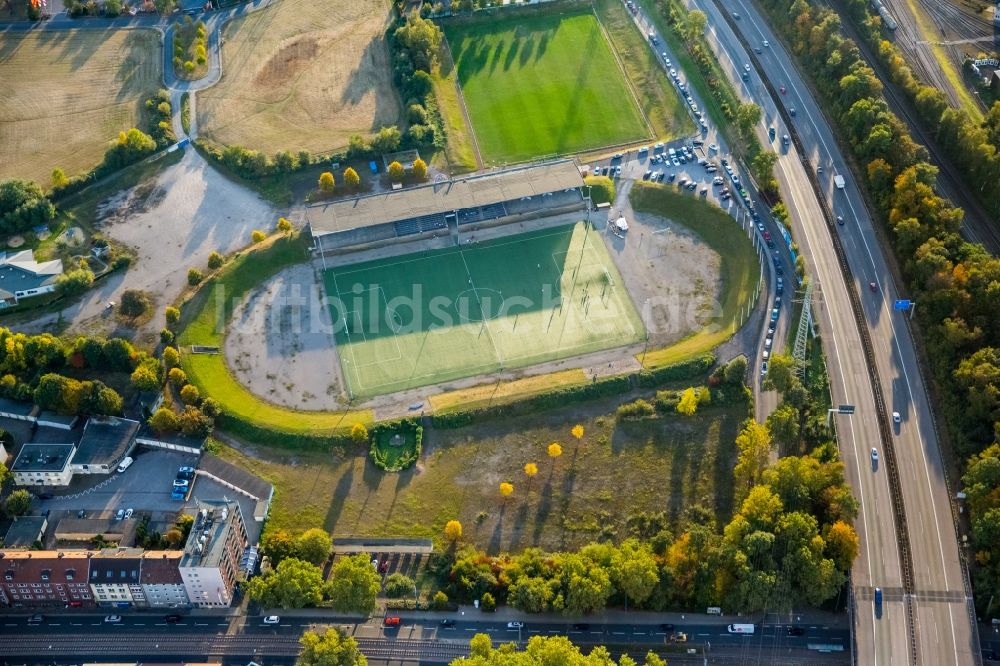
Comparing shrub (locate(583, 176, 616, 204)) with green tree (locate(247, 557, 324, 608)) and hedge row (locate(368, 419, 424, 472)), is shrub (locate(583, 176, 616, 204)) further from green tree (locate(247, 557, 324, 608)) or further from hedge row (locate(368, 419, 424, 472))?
green tree (locate(247, 557, 324, 608))

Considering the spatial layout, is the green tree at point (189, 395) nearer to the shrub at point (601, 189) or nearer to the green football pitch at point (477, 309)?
the green football pitch at point (477, 309)

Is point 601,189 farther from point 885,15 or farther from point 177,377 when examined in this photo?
point 885,15

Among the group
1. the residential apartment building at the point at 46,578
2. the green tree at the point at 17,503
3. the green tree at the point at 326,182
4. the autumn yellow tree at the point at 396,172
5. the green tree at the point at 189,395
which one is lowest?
the residential apartment building at the point at 46,578

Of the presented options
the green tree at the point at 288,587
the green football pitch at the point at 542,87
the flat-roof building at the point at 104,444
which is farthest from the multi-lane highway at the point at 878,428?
the flat-roof building at the point at 104,444

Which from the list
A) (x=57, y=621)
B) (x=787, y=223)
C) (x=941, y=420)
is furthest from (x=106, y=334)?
(x=941, y=420)

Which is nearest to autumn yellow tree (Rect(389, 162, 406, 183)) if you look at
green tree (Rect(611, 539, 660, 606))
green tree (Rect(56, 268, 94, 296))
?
green tree (Rect(56, 268, 94, 296))

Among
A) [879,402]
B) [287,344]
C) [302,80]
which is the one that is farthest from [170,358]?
[879,402]
